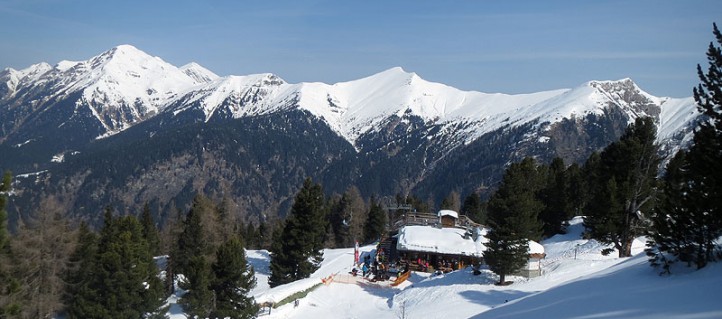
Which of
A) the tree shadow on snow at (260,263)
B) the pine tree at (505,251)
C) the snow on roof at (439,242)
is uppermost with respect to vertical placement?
the pine tree at (505,251)

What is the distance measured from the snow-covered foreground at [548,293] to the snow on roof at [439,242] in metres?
5.37

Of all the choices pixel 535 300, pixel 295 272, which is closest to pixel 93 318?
pixel 295 272

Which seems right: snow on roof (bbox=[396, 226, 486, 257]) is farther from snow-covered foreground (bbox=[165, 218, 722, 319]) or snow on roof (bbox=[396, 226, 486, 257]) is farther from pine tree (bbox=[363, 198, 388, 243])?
pine tree (bbox=[363, 198, 388, 243])

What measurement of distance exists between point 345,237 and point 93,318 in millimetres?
58216

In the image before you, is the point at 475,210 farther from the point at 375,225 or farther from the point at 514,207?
the point at 514,207

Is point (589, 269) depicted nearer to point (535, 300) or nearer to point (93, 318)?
point (535, 300)

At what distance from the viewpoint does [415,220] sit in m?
65.9

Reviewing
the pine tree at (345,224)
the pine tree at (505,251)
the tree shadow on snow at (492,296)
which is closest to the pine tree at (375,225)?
the pine tree at (345,224)

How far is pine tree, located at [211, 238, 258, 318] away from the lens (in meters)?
31.0

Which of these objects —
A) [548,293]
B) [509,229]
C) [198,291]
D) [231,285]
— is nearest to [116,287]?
[198,291]

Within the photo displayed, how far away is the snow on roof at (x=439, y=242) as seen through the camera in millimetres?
51031

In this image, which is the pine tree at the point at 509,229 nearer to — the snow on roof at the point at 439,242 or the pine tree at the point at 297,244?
the snow on roof at the point at 439,242

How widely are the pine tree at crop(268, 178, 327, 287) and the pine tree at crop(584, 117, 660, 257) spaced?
20582 mm

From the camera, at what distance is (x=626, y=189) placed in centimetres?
3503
